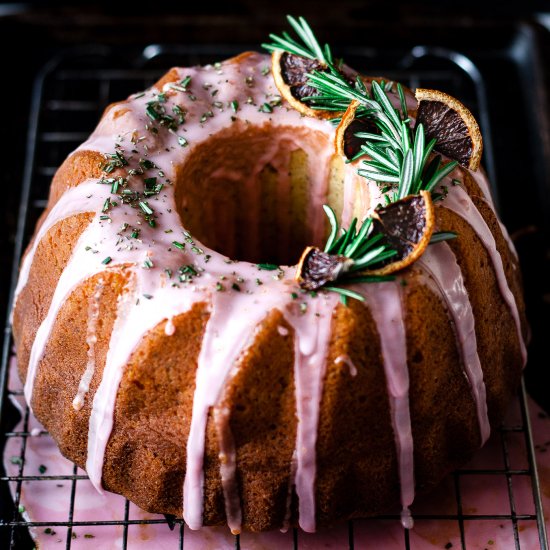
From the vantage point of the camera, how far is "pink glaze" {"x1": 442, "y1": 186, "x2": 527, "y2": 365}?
2643mm

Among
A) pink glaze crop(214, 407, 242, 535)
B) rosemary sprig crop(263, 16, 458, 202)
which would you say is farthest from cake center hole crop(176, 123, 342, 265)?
pink glaze crop(214, 407, 242, 535)

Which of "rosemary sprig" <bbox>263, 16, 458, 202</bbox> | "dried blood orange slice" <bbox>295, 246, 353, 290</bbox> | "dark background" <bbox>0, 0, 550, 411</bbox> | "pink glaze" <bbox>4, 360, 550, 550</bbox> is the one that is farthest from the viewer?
"dark background" <bbox>0, 0, 550, 411</bbox>

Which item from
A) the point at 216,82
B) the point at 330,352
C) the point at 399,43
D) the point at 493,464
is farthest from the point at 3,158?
the point at 493,464

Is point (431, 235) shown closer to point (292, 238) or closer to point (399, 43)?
point (292, 238)

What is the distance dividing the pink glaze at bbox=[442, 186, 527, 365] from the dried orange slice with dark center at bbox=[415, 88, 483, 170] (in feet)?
0.29

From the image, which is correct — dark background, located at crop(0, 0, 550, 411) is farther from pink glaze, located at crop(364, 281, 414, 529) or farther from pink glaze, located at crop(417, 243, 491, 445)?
pink glaze, located at crop(364, 281, 414, 529)

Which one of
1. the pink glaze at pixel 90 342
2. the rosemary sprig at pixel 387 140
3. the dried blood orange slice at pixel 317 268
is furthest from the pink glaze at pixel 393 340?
the pink glaze at pixel 90 342

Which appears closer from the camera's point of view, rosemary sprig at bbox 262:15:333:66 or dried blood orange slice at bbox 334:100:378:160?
dried blood orange slice at bbox 334:100:378:160

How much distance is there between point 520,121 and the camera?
397 centimetres

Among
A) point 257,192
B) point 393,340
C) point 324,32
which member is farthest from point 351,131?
point 324,32

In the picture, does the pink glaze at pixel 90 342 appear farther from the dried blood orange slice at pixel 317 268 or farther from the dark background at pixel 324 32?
the dark background at pixel 324 32

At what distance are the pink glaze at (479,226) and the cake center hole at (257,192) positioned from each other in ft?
1.34

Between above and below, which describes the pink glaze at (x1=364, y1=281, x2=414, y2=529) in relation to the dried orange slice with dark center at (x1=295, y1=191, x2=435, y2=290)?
below

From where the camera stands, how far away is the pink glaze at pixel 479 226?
8.67ft
